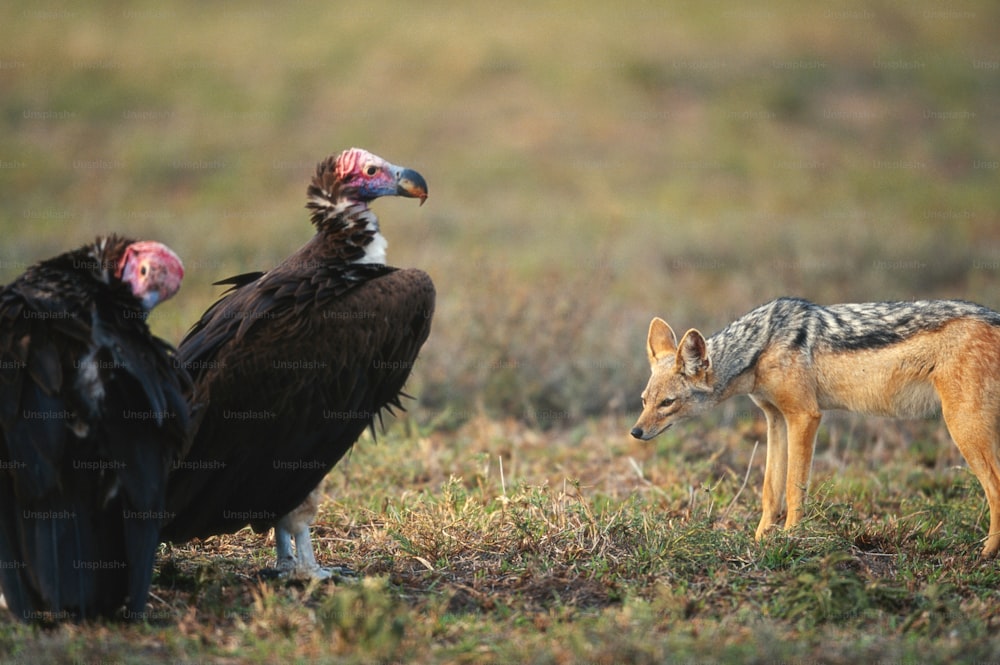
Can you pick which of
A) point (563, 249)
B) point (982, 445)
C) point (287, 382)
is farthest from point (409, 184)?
point (563, 249)

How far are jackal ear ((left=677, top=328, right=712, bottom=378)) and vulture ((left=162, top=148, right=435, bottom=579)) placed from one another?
1575 millimetres

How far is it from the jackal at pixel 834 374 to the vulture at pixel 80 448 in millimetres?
2690

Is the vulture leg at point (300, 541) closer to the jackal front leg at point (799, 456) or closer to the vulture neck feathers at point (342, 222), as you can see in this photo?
the vulture neck feathers at point (342, 222)

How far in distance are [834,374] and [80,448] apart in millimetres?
3829

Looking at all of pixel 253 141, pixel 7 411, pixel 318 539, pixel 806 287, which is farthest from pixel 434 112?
pixel 7 411

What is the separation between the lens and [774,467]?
251 inches

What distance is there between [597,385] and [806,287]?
381cm

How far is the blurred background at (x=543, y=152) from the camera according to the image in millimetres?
10516

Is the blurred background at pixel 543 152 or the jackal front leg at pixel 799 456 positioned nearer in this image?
the jackal front leg at pixel 799 456

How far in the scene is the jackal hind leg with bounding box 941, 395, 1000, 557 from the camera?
5.79 meters

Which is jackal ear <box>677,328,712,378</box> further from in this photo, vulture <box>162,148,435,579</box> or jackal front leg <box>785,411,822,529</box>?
vulture <box>162,148,435,579</box>

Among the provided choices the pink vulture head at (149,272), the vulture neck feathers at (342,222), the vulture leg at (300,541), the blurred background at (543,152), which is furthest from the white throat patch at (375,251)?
the blurred background at (543,152)

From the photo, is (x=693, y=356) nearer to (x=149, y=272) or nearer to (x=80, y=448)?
(x=149, y=272)

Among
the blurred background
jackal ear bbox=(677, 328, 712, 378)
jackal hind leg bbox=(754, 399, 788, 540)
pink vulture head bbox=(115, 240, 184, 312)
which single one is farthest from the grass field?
pink vulture head bbox=(115, 240, 184, 312)
